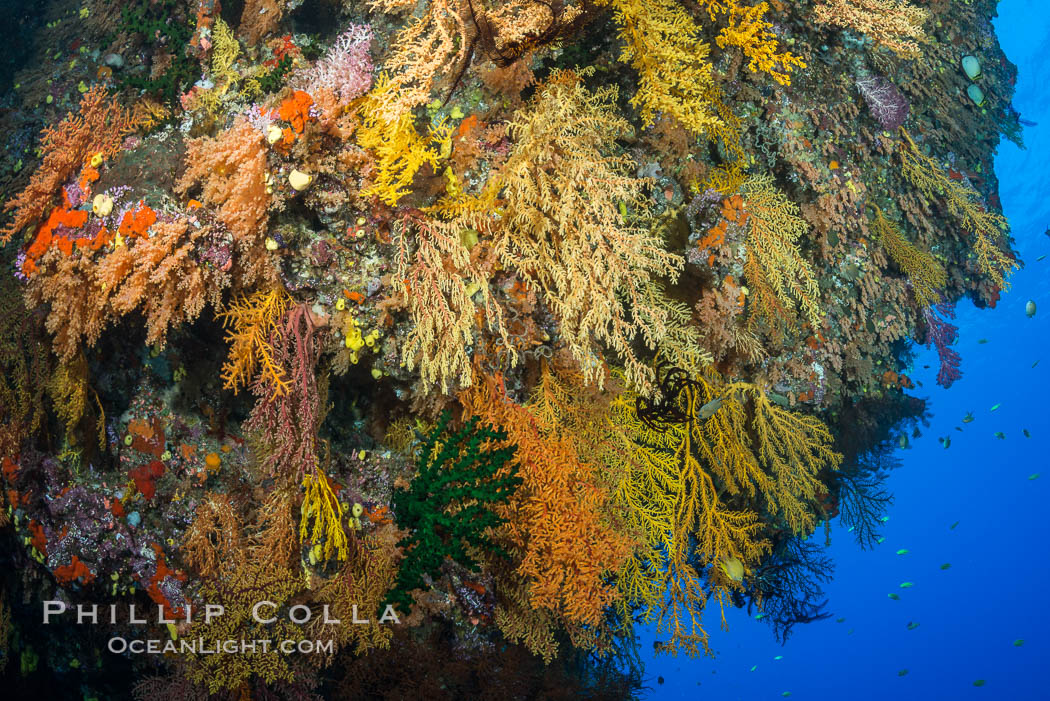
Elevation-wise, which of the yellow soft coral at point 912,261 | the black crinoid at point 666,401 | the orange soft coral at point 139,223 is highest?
the orange soft coral at point 139,223

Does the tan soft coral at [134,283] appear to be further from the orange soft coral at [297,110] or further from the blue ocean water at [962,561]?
the blue ocean water at [962,561]

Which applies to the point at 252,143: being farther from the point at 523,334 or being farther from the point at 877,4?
the point at 877,4

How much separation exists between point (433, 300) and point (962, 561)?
76.2m

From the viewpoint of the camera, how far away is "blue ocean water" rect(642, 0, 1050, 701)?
122 feet

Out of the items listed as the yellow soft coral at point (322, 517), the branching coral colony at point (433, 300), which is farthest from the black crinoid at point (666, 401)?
the yellow soft coral at point (322, 517)

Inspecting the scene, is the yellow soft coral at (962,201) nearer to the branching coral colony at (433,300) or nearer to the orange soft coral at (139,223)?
the branching coral colony at (433,300)

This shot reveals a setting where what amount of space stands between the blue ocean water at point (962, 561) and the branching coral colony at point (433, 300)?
33.1 meters

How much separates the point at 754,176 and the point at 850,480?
4.46m

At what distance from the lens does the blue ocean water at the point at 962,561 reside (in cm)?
3706

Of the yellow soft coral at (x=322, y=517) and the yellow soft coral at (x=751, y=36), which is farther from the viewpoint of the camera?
the yellow soft coral at (x=322, y=517)

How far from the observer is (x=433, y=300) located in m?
3.46

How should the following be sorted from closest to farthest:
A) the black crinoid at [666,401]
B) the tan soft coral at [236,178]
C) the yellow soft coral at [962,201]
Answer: the tan soft coral at [236,178], the black crinoid at [666,401], the yellow soft coral at [962,201]

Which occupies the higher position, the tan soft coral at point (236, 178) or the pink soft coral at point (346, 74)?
the pink soft coral at point (346, 74)

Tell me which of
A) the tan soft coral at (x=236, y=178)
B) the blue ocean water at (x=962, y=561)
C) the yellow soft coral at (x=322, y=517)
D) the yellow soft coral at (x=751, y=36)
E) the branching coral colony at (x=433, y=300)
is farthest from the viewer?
the blue ocean water at (x=962, y=561)
